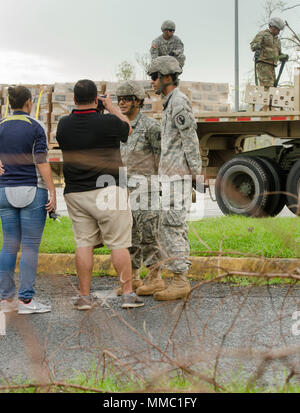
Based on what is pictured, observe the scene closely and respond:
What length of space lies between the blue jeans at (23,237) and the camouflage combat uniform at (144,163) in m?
0.86

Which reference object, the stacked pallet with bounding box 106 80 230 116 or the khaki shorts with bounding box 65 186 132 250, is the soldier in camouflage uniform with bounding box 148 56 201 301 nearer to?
the khaki shorts with bounding box 65 186 132 250

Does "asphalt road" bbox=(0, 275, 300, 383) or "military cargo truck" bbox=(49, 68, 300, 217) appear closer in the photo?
"asphalt road" bbox=(0, 275, 300, 383)

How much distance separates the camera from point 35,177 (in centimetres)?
497

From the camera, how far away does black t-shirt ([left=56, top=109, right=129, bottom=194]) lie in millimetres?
4742

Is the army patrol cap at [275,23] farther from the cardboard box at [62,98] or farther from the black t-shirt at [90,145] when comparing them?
the black t-shirt at [90,145]

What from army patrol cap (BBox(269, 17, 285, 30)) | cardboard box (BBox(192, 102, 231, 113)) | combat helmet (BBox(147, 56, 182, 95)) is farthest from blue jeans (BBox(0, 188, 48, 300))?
army patrol cap (BBox(269, 17, 285, 30))

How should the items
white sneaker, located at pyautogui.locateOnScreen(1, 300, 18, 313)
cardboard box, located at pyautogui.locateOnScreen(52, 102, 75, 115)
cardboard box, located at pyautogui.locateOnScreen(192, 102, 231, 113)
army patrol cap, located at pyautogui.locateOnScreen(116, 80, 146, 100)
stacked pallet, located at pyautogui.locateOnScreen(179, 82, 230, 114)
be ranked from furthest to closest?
cardboard box, located at pyautogui.locateOnScreen(52, 102, 75, 115) < cardboard box, located at pyautogui.locateOnScreen(192, 102, 231, 113) < stacked pallet, located at pyautogui.locateOnScreen(179, 82, 230, 114) < army patrol cap, located at pyautogui.locateOnScreen(116, 80, 146, 100) < white sneaker, located at pyautogui.locateOnScreen(1, 300, 18, 313)

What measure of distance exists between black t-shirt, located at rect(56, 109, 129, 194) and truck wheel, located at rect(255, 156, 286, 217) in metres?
4.52

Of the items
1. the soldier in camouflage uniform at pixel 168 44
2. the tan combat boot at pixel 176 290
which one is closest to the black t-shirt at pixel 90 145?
the tan combat boot at pixel 176 290

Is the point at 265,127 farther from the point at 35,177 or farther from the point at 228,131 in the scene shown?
the point at 35,177

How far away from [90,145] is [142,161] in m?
0.83

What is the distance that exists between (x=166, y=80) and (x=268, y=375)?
2.83m

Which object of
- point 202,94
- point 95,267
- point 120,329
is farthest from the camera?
point 202,94
